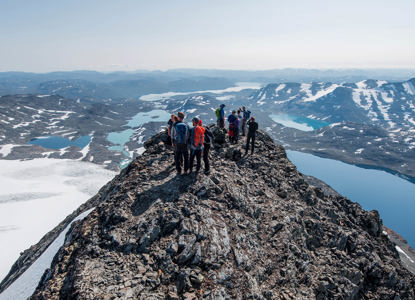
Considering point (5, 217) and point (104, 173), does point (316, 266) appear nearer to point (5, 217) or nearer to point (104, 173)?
point (5, 217)

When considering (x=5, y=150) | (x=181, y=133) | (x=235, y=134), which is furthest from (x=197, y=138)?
(x=5, y=150)

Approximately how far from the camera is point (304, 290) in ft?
41.4

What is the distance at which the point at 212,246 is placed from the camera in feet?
38.7

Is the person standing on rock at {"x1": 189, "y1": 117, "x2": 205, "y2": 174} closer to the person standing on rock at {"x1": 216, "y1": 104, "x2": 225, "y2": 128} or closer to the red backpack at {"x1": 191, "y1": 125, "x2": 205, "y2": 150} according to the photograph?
the red backpack at {"x1": 191, "y1": 125, "x2": 205, "y2": 150}

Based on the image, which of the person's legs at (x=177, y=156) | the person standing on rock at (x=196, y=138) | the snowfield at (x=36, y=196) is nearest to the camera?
the person standing on rock at (x=196, y=138)

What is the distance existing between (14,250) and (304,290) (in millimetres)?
67445

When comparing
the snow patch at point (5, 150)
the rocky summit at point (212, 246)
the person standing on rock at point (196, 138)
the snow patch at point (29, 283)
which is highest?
the person standing on rock at point (196, 138)

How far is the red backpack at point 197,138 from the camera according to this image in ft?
50.6

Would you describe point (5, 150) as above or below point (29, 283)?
below

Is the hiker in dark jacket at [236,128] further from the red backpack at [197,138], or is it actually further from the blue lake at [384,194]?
the blue lake at [384,194]

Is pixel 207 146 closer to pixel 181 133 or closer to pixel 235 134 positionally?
pixel 181 133

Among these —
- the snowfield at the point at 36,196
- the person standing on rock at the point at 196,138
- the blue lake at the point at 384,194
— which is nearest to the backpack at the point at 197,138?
the person standing on rock at the point at 196,138

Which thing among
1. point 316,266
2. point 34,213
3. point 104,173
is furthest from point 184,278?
point 104,173

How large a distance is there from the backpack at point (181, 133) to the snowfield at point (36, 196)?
49.6 meters
